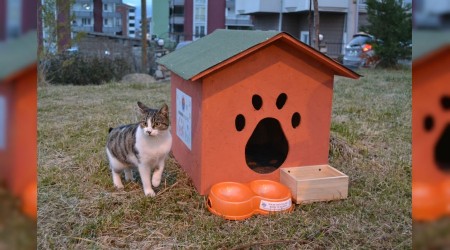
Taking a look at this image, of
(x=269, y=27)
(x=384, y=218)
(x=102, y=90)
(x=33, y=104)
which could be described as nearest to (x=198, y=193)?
(x=384, y=218)

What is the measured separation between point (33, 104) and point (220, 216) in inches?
78.3

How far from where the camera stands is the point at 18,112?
23.0 inches

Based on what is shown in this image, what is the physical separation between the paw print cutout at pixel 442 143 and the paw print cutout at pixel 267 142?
232 cm

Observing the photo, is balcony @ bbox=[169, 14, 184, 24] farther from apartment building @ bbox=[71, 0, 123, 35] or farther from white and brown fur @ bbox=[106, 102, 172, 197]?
white and brown fur @ bbox=[106, 102, 172, 197]

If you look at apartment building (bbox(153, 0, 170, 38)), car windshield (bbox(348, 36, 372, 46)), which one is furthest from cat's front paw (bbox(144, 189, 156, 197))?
apartment building (bbox(153, 0, 170, 38))

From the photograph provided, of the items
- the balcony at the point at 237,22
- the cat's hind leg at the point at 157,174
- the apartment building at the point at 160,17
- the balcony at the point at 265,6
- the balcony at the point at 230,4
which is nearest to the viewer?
the cat's hind leg at the point at 157,174

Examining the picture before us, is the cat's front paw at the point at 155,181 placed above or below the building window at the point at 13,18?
below

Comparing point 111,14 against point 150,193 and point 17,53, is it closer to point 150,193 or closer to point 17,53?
point 150,193

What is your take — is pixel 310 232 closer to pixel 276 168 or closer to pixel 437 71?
pixel 276 168

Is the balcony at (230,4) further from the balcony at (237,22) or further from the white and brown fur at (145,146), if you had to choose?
the white and brown fur at (145,146)

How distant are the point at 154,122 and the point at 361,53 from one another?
10876 mm

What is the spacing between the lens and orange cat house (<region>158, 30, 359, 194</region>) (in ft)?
8.94

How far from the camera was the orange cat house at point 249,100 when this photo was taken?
2.72 metres

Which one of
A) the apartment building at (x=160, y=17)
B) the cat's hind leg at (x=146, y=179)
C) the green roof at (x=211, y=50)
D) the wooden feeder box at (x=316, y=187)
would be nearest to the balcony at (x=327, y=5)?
the apartment building at (x=160, y=17)
